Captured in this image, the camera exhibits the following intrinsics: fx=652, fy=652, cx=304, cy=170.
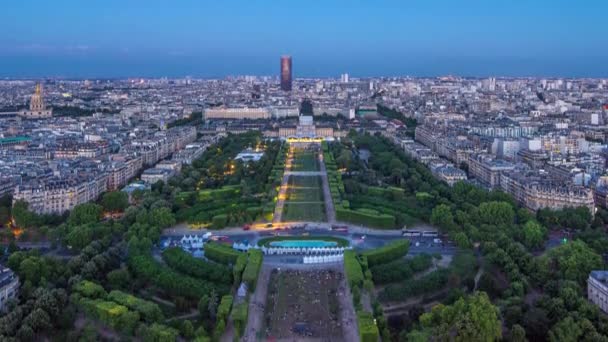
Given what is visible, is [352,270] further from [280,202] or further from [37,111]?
[37,111]

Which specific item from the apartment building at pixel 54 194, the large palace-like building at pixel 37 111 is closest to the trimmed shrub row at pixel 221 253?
the apartment building at pixel 54 194

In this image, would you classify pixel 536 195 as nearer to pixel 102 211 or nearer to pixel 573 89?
pixel 102 211

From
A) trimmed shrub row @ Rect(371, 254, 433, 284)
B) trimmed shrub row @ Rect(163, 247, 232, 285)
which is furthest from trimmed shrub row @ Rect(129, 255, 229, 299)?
trimmed shrub row @ Rect(371, 254, 433, 284)

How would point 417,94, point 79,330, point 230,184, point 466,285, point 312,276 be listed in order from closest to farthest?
point 79,330, point 466,285, point 312,276, point 230,184, point 417,94

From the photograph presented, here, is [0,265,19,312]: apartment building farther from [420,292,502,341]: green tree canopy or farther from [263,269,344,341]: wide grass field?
[420,292,502,341]: green tree canopy

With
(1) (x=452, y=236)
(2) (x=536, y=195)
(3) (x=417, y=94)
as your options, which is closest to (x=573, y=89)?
(3) (x=417, y=94)

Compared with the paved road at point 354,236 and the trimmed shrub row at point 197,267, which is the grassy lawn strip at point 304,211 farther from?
the trimmed shrub row at point 197,267
